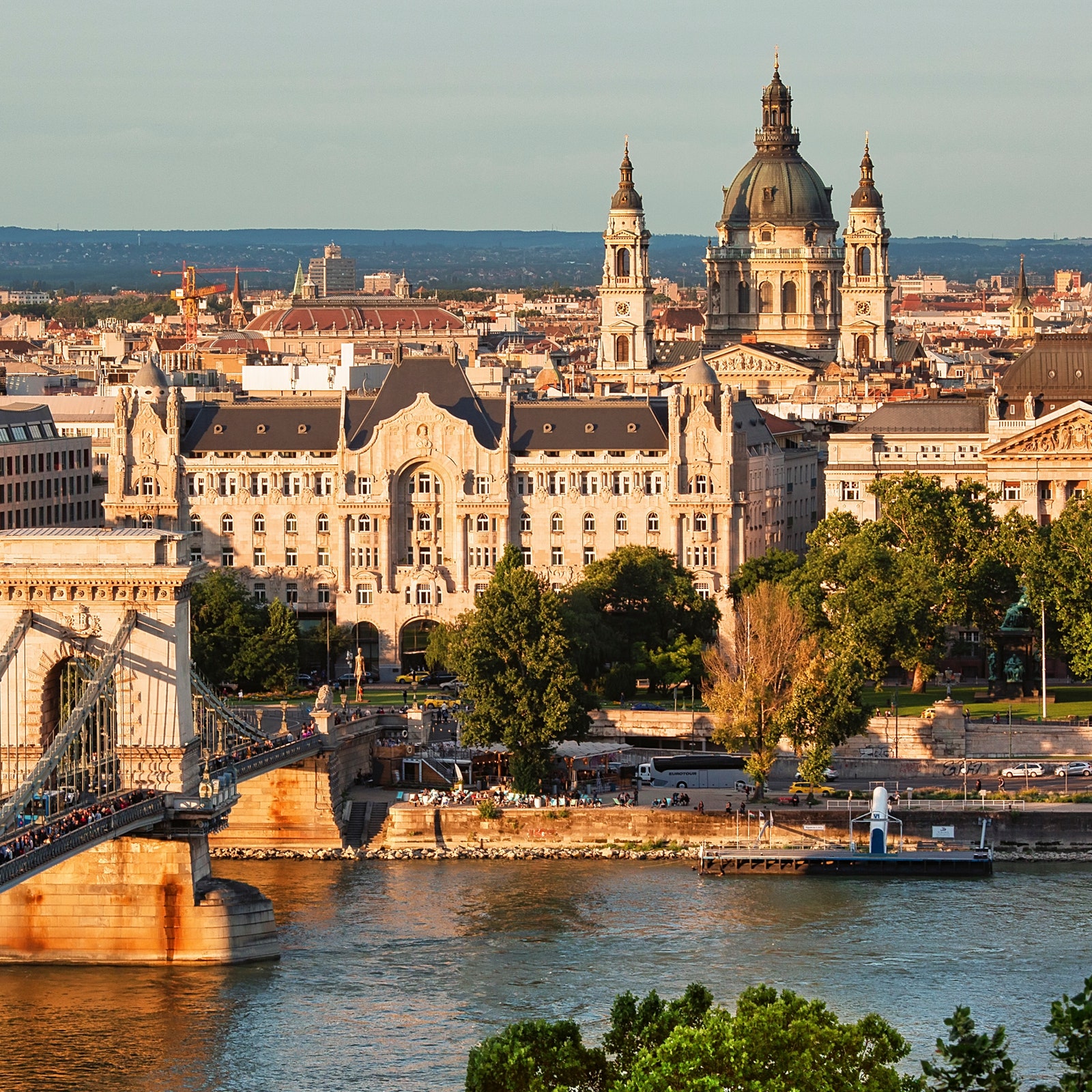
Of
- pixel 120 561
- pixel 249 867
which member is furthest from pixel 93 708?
pixel 249 867

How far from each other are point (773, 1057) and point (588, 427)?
7255 cm

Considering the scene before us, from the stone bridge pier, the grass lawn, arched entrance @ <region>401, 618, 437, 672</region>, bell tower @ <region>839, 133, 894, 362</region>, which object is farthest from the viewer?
bell tower @ <region>839, 133, 894, 362</region>

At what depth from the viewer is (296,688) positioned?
11094 cm

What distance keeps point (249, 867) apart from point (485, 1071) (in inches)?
1370

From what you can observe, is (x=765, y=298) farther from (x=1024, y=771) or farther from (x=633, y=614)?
(x=1024, y=771)

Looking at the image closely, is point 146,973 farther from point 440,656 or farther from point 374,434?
point 374,434

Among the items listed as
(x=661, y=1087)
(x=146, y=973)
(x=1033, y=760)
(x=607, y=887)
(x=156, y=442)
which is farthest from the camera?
(x=156, y=442)

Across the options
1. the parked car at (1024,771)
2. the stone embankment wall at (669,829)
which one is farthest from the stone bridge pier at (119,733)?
the parked car at (1024,771)

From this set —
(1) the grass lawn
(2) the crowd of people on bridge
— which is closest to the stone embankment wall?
(1) the grass lawn

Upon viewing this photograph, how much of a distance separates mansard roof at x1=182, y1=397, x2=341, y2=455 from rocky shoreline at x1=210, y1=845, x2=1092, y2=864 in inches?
1416

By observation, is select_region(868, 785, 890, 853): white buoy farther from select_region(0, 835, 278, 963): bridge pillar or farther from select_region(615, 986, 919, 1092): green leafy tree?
select_region(615, 986, 919, 1092): green leafy tree

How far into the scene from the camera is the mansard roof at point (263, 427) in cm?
12456

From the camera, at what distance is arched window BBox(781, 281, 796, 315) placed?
197 metres

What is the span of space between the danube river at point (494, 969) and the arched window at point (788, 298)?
11127cm
